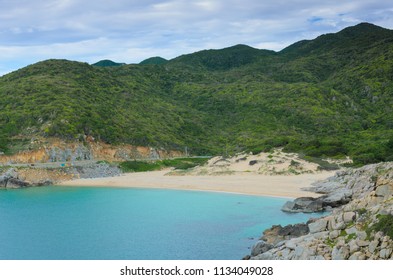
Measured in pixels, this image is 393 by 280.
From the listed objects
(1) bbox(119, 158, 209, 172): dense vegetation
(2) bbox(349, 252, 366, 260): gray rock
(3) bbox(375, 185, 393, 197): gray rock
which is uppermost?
(3) bbox(375, 185, 393, 197): gray rock

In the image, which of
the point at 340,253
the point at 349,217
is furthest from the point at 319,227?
the point at 340,253

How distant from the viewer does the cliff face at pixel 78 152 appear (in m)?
67.4

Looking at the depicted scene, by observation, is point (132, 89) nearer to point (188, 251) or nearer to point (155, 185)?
point (155, 185)

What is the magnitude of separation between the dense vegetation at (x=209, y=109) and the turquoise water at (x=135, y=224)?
21583 mm

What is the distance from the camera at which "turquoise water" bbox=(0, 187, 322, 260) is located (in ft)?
86.5

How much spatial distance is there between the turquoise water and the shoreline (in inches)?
101

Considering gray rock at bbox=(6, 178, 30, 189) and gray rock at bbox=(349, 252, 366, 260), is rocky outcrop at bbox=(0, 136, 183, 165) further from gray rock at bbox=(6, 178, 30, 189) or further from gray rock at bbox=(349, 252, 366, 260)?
gray rock at bbox=(349, 252, 366, 260)

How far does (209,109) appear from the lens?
118 metres

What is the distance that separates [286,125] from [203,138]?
60.2 ft

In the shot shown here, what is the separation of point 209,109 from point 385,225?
99.6 meters

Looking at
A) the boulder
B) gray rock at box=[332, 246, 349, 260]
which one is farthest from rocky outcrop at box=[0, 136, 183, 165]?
gray rock at box=[332, 246, 349, 260]

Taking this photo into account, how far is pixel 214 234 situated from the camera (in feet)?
97.1

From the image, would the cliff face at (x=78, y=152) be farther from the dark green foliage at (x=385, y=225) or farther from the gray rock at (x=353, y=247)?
the dark green foliage at (x=385, y=225)

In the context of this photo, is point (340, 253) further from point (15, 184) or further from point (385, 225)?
point (15, 184)
